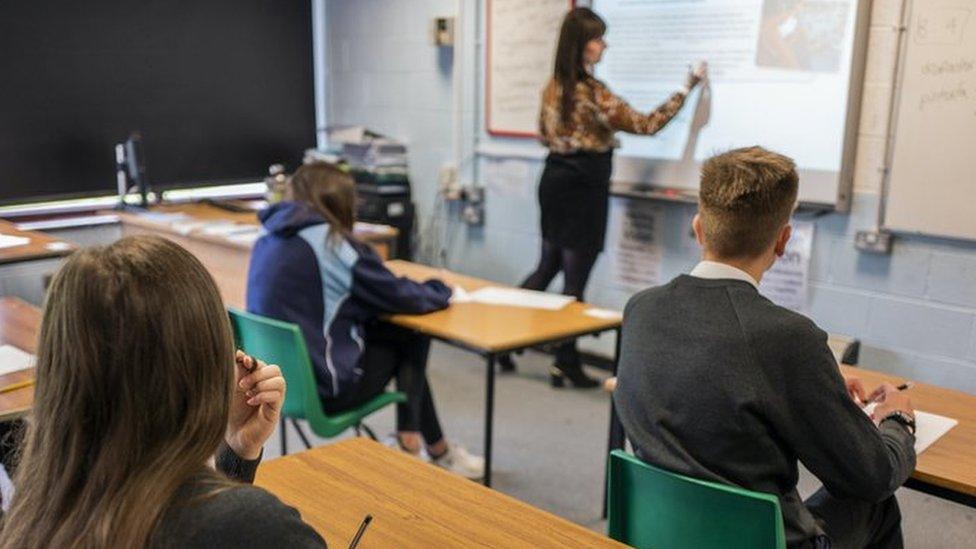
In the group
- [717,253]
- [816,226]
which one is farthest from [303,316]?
[816,226]

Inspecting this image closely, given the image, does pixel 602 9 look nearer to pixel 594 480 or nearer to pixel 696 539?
pixel 594 480

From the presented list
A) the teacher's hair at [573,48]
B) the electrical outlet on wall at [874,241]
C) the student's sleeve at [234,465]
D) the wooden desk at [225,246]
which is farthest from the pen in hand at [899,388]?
the wooden desk at [225,246]

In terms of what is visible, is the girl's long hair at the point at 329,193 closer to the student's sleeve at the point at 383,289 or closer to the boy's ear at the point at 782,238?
the student's sleeve at the point at 383,289

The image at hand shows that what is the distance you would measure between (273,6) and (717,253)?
4303 mm

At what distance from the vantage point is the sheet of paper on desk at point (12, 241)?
2.58 m

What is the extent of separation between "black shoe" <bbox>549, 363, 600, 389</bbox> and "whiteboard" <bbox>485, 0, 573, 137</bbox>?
1163mm

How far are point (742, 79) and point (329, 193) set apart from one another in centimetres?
176

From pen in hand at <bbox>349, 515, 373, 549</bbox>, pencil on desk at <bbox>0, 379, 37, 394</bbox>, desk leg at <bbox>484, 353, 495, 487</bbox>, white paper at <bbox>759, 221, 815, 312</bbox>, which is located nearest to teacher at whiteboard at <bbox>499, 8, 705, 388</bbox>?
white paper at <bbox>759, 221, 815, 312</bbox>

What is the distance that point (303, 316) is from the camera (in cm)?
270

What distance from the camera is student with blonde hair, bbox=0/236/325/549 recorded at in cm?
86

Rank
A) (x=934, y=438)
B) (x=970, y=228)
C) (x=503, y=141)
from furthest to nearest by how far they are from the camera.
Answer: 1. (x=503, y=141)
2. (x=970, y=228)
3. (x=934, y=438)

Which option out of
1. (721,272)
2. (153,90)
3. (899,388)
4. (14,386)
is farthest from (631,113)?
(153,90)

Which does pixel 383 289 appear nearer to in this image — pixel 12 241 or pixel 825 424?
pixel 12 241

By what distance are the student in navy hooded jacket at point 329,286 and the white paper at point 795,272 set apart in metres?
1.50
